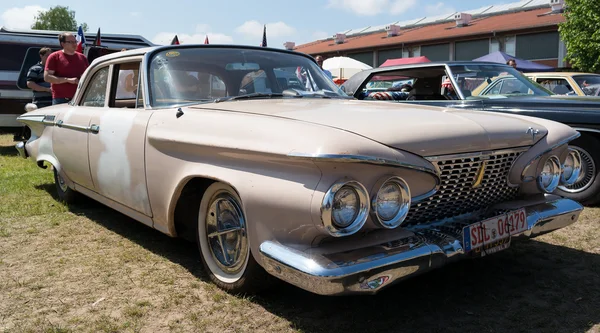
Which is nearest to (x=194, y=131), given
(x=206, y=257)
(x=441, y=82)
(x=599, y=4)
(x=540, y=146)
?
(x=206, y=257)

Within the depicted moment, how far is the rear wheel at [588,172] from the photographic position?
5.09 meters

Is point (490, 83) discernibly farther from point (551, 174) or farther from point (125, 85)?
point (125, 85)

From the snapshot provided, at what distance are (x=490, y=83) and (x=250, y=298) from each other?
4088mm

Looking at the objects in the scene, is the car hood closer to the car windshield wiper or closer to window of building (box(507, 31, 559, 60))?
the car windshield wiper

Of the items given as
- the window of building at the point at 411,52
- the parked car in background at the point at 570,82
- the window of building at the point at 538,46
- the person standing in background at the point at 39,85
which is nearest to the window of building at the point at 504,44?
the window of building at the point at 538,46

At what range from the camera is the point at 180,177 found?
9.94 ft

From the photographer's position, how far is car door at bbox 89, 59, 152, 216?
3.42 m

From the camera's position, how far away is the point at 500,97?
5.72 metres

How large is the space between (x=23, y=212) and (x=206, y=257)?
2627 mm

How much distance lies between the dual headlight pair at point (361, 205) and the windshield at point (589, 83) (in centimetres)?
842

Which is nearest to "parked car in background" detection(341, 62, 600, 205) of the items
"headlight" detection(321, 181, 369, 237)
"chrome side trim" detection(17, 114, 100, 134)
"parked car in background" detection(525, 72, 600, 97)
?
"chrome side trim" detection(17, 114, 100, 134)

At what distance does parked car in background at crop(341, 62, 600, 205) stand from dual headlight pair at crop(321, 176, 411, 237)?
2705 mm

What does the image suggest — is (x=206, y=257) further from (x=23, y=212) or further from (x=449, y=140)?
(x=23, y=212)

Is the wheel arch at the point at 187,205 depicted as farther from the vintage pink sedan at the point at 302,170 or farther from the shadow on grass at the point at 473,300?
the shadow on grass at the point at 473,300
